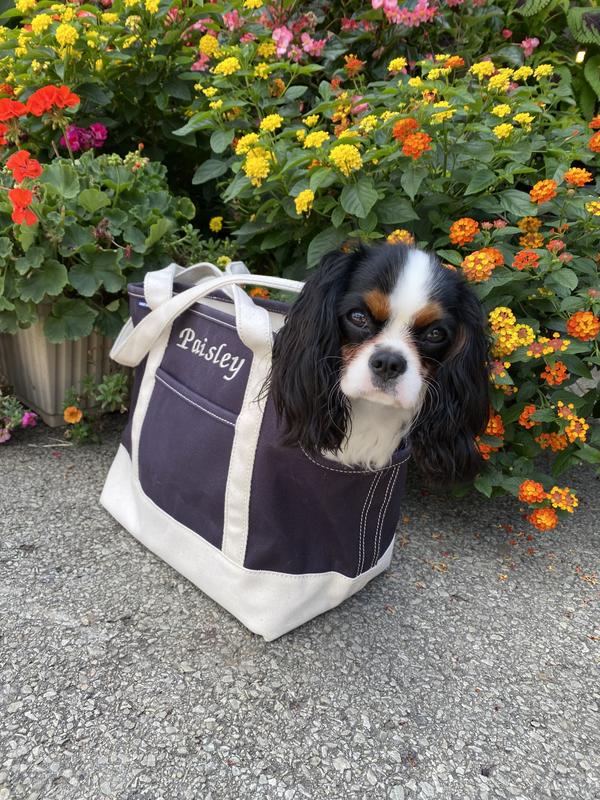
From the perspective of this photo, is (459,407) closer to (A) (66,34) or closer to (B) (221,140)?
(B) (221,140)

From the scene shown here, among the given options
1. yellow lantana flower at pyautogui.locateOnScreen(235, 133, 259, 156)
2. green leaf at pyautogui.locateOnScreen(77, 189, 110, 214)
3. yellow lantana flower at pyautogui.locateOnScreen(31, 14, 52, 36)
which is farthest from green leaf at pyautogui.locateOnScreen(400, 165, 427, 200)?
yellow lantana flower at pyautogui.locateOnScreen(31, 14, 52, 36)

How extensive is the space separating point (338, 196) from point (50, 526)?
1429 millimetres

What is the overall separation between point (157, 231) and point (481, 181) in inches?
42.6

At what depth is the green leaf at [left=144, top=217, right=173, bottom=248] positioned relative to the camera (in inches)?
84.1

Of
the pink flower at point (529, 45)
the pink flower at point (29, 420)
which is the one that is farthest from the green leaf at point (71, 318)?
the pink flower at point (529, 45)

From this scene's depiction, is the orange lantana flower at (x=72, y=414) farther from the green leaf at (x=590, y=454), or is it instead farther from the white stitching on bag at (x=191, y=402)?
the green leaf at (x=590, y=454)

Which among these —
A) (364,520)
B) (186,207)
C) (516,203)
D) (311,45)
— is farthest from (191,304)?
(311,45)

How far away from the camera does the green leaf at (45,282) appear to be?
2039mm

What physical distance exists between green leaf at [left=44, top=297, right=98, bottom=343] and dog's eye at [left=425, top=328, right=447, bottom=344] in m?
1.34

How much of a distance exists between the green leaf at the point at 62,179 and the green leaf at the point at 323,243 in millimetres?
808

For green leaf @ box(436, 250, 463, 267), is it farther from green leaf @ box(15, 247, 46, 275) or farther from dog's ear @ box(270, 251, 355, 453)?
green leaf @ box(15, 247, 46, 275)

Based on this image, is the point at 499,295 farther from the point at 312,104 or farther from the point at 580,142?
the point at 312,104

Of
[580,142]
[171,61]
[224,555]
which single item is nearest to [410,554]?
[224,555]

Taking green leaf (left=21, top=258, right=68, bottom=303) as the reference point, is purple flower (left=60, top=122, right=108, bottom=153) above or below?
above
